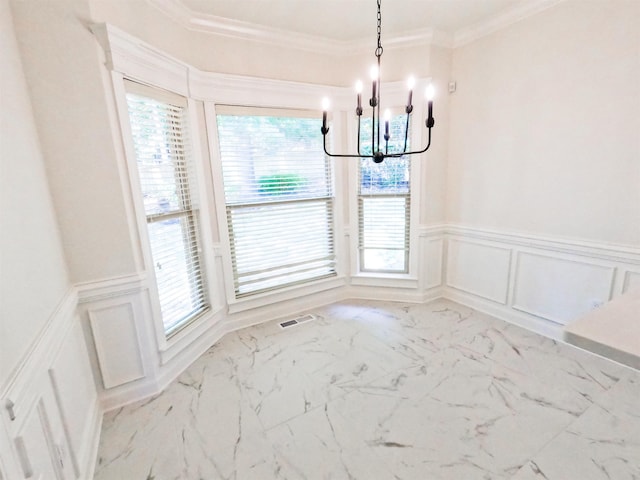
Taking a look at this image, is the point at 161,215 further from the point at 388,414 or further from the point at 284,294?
the point at 388,414

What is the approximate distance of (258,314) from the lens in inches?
130

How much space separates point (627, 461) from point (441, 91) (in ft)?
10.2

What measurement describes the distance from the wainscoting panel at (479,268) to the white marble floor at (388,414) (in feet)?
1.61

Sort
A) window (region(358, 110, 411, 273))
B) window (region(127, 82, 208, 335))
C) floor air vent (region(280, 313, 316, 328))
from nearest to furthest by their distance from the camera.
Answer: window (region(127, 82, 208, 335)), floor air vent (region(280, 313, 316, 328)), window (region(358, 110, 411, 273))

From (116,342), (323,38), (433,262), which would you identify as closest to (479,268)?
(433,262)

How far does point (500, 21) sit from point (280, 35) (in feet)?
6.40

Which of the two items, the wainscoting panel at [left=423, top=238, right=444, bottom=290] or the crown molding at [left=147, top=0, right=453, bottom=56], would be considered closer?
the crown molding at [left=147, top=0, right=453, bottom=56]

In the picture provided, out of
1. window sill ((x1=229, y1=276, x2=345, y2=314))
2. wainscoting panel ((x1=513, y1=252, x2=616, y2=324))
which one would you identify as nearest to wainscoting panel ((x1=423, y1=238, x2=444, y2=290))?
wainscoting panel ((x1=513, y1=252, x2=616, y2=324))

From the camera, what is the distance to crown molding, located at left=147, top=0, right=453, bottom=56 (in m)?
2.43

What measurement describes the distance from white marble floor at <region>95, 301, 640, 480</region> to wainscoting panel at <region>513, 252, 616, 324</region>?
285 mm

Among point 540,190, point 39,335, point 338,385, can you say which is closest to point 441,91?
point 540,190

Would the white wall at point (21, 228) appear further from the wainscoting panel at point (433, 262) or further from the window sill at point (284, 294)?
the wainscoting panel at point (433, 262)

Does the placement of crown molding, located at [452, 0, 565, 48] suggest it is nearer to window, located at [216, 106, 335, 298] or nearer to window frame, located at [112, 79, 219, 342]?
window, located at [216, 106, 335, 298]

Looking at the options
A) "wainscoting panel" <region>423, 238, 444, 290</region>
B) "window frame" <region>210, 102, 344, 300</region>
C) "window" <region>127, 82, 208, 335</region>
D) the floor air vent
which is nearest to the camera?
"window" <region>127, 82, 208, 335</region>
